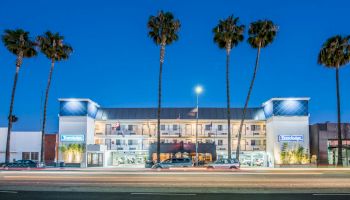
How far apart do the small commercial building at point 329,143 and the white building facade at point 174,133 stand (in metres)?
→ 1.96

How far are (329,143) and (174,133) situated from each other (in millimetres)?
25350

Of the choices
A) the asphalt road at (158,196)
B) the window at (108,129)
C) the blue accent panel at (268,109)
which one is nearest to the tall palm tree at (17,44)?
the window at (108,129)

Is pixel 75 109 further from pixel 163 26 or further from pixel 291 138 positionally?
pixel 291 138

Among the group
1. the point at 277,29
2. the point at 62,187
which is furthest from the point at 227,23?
the point at 62,187

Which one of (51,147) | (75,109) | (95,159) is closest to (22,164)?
(51,147)

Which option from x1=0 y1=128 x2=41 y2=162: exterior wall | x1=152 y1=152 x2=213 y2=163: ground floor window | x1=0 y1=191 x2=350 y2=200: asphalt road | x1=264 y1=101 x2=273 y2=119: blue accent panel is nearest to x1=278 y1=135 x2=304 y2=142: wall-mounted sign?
x1=264 y1=101 x2=273 y2=119: blue accent panel

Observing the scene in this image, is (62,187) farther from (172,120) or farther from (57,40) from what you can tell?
(172,120)

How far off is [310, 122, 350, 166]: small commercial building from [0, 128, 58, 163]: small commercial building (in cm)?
3859

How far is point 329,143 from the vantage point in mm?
72062

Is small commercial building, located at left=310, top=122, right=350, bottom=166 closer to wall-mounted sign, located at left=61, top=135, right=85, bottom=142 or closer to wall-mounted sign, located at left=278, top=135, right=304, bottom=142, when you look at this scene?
wall-mounted sign, located at left=278, top=135, right=304, bottom=142

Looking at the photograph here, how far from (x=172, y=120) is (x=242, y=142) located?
12.0m

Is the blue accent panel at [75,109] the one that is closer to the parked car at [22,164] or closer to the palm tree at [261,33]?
the parked car at [22,164]

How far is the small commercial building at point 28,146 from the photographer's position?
75.7 metres

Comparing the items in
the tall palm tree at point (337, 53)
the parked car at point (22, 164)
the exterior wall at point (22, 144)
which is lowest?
the parked car at point (22, 164)
